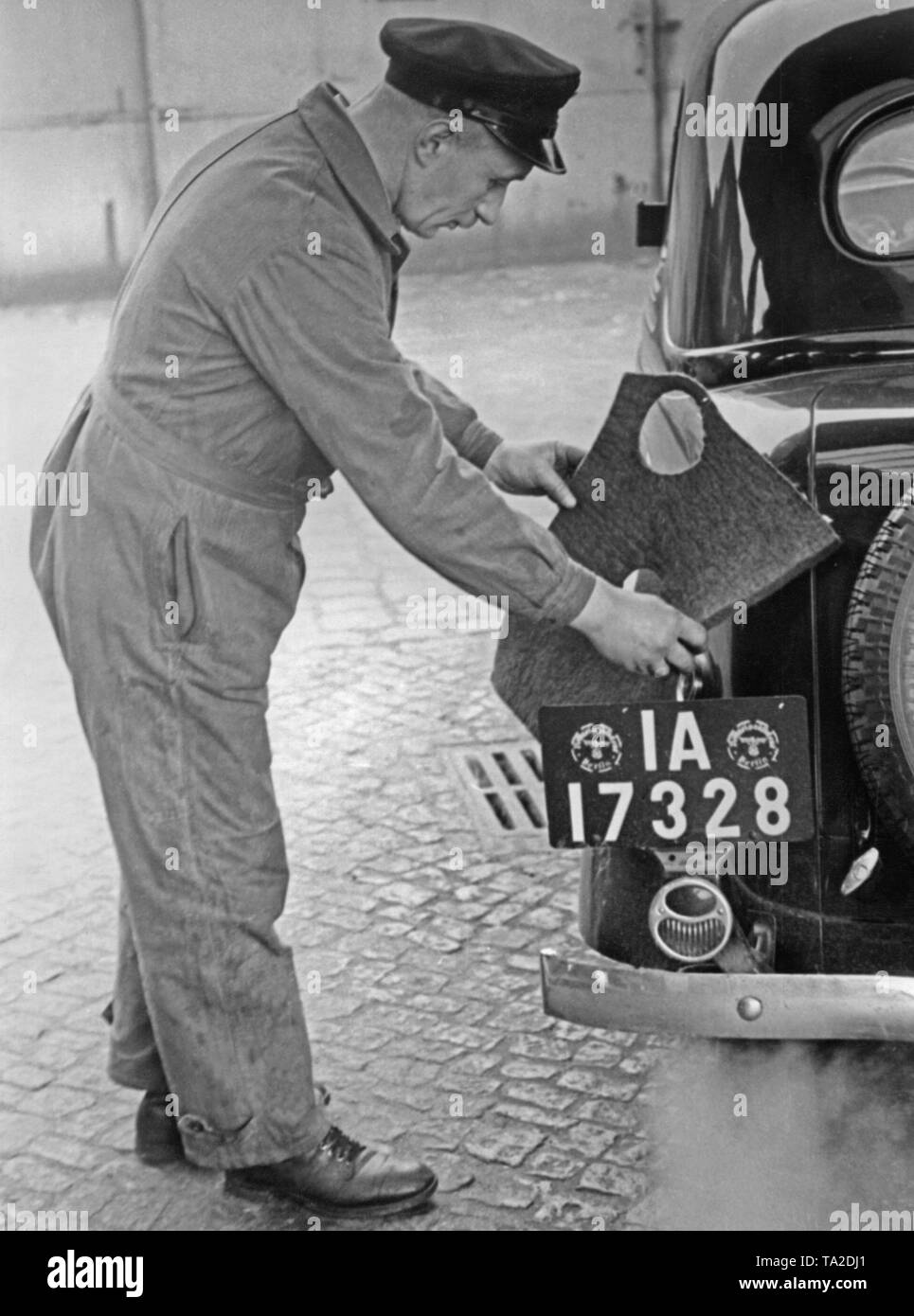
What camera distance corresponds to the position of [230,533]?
2820 mm

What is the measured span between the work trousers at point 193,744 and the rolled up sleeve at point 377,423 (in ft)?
0.83

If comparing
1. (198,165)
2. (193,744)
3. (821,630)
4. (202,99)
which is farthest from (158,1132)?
(202,99)

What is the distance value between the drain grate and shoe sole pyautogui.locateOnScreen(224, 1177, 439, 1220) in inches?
64.6

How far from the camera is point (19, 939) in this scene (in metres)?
4.23

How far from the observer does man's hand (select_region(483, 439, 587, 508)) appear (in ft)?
10.1

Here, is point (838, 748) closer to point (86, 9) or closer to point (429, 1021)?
point (429, 1021)

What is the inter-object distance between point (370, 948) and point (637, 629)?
1.65m

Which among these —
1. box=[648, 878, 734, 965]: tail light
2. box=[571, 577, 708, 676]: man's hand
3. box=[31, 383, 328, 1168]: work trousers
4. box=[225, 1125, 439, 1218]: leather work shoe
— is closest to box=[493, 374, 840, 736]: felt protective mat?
box=[571, 577, 708, 676]: man's hand

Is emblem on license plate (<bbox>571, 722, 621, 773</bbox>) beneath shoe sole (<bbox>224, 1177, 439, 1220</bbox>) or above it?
above

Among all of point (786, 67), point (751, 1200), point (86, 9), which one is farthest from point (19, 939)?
point (86, 9)

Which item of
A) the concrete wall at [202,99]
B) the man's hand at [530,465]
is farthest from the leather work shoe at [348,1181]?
the concrete wall at [202,99]

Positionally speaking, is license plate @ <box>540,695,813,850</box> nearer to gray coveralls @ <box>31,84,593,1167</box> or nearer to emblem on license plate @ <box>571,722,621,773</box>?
emblem on license plate @ <box>571,722,621,773</box>

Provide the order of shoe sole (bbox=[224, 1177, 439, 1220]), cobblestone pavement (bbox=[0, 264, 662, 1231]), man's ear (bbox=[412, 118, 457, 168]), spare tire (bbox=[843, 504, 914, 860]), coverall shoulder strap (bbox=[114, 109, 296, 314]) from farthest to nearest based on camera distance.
Answer: 1. cobblestone pavement (bbox=[0, 264, 662, 1231])
2. shoe sole (bbox=[224, 1177, 439, 1220])
3. coverall shoulder strap (bbox=[114, 109, 296, 314])
4. man's ear (bbox=[412, 118, 457, 168])
5. spare tire (bbox=[843, 504, 914, 860])

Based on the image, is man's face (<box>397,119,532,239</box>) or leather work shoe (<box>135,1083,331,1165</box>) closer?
man's face (<box>397,119,532,239</box>)
